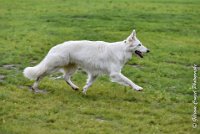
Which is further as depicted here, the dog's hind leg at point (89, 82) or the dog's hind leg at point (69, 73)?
the dog's hind leg at point (69, 73)

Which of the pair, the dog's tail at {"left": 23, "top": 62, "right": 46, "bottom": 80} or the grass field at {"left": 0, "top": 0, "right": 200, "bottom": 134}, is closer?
the grass field at {"left": 0, "top": 0, "right": 200, "bottom": 134}

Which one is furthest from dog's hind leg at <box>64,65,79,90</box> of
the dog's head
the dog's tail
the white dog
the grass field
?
the dog's head

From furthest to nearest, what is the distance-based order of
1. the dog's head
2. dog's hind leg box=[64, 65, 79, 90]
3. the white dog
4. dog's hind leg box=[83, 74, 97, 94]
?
dog's hind leg box=[64, 65, 79, 90] → dog's hind leg box=[83, 74, 97, 94] → the dog's head → the white dog

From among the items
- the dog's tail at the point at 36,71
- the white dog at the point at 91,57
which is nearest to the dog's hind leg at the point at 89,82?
the white dog at the point at 91,57

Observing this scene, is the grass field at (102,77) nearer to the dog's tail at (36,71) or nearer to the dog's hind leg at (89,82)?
the dog's hind leg at (89,82)

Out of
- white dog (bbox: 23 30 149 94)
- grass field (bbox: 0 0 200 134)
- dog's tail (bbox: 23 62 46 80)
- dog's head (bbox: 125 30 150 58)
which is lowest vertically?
grass field (bbox: 0 0 200 134)

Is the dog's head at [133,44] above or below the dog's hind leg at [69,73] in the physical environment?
above

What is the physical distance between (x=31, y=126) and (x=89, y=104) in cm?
243

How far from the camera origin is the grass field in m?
11.1

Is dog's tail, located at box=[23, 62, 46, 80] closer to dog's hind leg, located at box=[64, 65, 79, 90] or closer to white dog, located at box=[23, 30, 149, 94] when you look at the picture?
white dog, located at box=[23, 30, 149, 94]

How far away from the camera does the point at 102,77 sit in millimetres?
16109

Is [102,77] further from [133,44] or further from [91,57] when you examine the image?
[133,44]

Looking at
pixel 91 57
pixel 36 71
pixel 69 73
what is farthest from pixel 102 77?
pixel 36 71

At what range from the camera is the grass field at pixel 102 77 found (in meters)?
11.1
